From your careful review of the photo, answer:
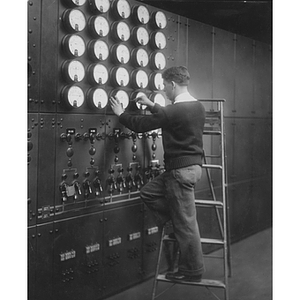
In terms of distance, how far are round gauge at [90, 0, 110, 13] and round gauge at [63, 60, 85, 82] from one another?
509mm

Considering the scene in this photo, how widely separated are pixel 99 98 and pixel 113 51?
1.50 ft

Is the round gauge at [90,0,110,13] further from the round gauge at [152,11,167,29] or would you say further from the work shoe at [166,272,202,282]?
the work shoe at [166,272,202,282]

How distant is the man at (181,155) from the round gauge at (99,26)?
0.60m

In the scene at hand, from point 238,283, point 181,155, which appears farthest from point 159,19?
point 238,283

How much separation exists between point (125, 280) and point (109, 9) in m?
2.42

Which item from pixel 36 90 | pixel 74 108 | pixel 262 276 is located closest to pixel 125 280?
pixel 262 276

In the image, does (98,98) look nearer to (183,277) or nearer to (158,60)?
(158,60)

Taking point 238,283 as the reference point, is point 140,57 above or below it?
above

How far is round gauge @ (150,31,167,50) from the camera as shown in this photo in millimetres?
4332

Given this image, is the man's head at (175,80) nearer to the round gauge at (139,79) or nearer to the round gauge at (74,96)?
the round gauge at (139,79)

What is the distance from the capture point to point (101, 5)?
371 centimetres

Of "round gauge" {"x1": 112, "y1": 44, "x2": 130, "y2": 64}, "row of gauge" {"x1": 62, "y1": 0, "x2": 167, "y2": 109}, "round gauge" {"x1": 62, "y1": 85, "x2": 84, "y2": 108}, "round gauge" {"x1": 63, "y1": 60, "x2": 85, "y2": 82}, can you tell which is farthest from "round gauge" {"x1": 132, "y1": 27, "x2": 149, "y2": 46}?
"round gauge" {"x1": 62, "y1": 85, "x2": 84, "y2": 108}

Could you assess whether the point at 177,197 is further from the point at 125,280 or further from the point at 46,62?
the point at 46,62

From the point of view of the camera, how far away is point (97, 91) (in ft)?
12.1
